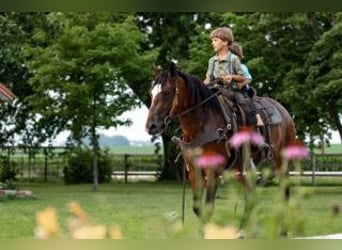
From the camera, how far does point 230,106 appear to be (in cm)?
511

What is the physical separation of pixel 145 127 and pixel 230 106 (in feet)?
2.50

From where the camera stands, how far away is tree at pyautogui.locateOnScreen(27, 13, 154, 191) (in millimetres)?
14406

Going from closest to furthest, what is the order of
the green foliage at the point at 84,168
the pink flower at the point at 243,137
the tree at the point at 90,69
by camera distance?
the pink flower at the point at 243,137 → the tree at the point at 90,69 → the green foliage at the point at 84,168

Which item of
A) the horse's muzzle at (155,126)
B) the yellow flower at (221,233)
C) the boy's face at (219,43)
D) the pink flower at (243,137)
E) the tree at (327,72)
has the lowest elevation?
the yellow flower at (221,233)

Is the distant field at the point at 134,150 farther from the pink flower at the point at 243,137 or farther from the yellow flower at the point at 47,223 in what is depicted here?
the yellow flower at the point at 47,223

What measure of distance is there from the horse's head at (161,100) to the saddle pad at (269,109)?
94 cm

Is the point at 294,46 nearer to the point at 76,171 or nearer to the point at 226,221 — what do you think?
the point at 76,171

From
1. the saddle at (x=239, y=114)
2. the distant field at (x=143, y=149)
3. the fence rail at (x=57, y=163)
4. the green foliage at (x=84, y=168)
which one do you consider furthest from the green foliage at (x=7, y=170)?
the saddle at (x=239, y=114)

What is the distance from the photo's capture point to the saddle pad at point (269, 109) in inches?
217

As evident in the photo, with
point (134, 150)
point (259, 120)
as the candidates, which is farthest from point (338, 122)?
point (259, 120)

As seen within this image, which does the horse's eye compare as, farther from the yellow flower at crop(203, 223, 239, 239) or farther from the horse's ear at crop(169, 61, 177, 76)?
the yellow flower at crop(203, 223, 239, 239)

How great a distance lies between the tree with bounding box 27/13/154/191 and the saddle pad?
860cm

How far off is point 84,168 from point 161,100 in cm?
1407

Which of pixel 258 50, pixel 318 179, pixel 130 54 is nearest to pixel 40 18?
pixel 130 54
